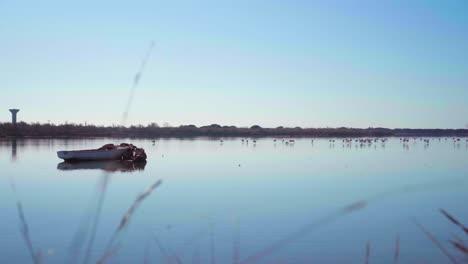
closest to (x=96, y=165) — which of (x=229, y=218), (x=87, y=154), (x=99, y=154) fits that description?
(x=99, y=154)

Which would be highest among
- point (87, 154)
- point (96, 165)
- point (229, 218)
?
point (87, 154)

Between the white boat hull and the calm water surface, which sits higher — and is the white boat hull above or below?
above

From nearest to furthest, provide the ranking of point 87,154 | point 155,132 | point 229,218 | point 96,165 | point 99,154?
point 229,218 < point 96,165 < point 87,154 < point 99,154 < point 155,132

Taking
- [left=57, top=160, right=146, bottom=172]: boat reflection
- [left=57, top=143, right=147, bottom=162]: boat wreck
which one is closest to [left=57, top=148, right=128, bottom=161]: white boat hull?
[left=57, top=143, right=147, bottom=162]: boat wreck

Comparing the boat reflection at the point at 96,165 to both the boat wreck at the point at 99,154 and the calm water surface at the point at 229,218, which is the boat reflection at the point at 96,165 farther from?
the calm water surface at the point at 229,218

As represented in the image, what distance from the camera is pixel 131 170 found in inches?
1292

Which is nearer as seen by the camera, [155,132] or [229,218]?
[229,218]

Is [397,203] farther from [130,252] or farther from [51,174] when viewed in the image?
[51,174]

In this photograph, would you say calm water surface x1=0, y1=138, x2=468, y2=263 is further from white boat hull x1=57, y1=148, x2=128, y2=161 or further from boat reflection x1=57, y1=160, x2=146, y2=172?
white boat hull x1=57, y1=148, x2=128, y2=161

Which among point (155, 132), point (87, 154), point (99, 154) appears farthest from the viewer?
point (155, 132)

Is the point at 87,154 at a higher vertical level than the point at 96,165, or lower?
higher

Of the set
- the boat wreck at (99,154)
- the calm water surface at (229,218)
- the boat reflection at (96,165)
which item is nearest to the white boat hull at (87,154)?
the boat wreck at (99,154)

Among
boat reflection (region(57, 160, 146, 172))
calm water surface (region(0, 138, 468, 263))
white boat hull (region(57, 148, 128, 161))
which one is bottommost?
boat reflection (region(57, 160, 146, 172))

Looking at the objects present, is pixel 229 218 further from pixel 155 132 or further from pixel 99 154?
pixel 155 132
